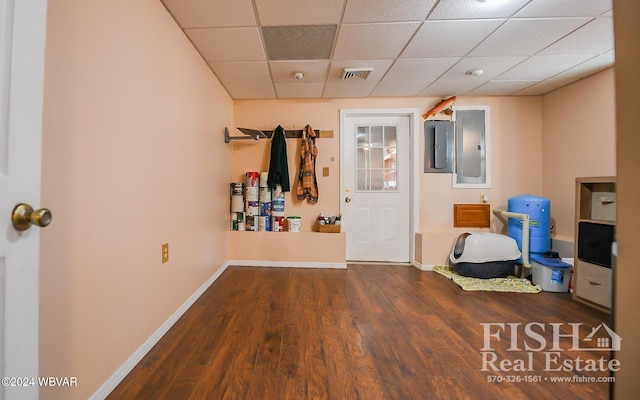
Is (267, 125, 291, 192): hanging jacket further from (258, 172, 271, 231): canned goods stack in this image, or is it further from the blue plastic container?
the blue plastic container

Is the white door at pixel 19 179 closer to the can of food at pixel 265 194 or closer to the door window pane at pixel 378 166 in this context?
the can of food at pixel 265 194

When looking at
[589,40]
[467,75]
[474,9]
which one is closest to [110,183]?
[474,9]

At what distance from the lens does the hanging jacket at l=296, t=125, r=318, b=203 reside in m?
2.90

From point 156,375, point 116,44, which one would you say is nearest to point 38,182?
point 116,44

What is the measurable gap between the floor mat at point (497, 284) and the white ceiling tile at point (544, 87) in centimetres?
224

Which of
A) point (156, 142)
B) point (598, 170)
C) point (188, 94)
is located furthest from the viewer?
point (598, 170)

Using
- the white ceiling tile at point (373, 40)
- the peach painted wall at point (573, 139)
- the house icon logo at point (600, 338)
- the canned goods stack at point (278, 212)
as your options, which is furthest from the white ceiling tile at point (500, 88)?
the canned goods stack at point (278, 212)

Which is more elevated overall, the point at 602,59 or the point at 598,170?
the point at 602,59

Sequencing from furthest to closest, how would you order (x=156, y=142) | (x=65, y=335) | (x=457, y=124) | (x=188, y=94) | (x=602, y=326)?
(x=457, y=124)
(x=188, y=94)
(x=602, y=326)
(x=156, y=142)
(x=65, y=335)

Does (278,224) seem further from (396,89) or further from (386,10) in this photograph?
(386,10)

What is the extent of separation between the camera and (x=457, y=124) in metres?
2.97

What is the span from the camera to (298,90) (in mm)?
2760

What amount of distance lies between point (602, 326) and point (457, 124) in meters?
2.35

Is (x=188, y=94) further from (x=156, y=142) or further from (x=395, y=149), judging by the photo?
(x=395, y=149)
